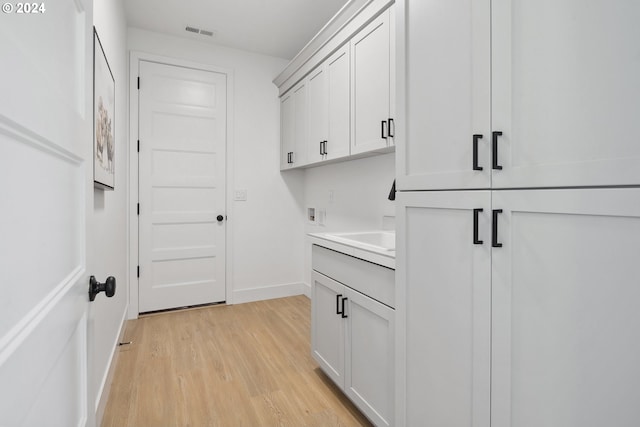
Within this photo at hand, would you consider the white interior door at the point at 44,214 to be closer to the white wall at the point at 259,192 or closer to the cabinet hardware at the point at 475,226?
the cabinet hardware at the point at 475,226

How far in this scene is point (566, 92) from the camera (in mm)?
802

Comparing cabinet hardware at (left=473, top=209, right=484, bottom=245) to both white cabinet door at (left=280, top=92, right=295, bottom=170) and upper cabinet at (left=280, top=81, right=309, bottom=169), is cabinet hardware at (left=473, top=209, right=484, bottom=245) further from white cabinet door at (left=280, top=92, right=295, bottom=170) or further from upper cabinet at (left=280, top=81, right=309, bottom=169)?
white cabinet door at (left=280, top=92, right=295, bottom=170)

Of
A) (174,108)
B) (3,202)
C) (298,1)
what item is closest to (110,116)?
(174,108)

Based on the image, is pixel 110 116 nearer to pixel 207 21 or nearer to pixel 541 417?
pixel 207 21

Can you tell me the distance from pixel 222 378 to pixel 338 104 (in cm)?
201

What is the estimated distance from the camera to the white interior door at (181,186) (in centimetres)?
318

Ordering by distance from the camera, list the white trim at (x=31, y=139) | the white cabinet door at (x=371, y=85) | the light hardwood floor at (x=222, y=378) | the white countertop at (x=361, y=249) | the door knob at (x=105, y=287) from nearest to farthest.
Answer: the white trim at (x=31, y=139) < the door knob at (x=105, y=287) < the white countertop at (x=361, y=249) < the light hardwood floor at (x=222, y=378) < the white cabinet door at (x=371, y=85)

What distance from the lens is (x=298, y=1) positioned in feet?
8.80

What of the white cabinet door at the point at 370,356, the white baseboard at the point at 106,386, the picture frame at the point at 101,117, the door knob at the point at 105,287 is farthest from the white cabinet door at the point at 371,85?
the white baseboard at the point at 106,386

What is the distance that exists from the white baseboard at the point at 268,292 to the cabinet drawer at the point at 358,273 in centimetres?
171

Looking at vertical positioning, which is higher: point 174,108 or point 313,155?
point 174,108

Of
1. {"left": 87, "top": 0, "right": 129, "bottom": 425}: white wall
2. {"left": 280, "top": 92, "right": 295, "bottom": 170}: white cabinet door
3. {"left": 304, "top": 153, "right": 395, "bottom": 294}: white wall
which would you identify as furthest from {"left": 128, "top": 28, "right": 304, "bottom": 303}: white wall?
{"left": 87, "top": 0, "right": 129, "bottom": 425}: white wall

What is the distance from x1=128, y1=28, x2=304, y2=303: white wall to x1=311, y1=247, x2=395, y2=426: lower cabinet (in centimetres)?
166

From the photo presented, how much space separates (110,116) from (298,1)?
1.69 meters
